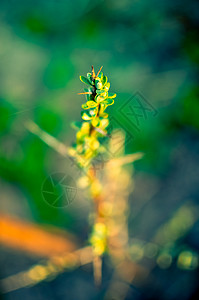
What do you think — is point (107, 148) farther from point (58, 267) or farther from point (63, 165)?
point (63, 165)

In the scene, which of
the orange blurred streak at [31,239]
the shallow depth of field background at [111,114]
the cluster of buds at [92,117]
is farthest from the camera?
the orange blurred streak at [31,239]

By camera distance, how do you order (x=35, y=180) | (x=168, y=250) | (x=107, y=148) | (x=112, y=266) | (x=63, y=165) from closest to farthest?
(x=107, y=148) < (x=168, y=250) < (x=112, y=266) < (x=35, y=180) < (x=63, y=165)

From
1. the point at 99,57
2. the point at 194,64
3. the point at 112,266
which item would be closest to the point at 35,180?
Answer: the point at 112,266

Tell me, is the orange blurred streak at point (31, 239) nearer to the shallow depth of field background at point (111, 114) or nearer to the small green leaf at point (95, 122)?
the shallow depth of field background at point (111, 114)

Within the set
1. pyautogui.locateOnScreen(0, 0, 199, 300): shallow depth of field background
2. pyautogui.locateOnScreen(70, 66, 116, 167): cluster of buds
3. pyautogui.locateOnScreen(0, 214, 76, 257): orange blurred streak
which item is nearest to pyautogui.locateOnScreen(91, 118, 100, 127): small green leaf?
pyautogui.locateOnScreen(70, 66, 116, 167): cluster of buds

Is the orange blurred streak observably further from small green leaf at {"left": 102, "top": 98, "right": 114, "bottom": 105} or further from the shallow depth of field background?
small green leaf at {"left": 102, "top": 98, "right": 114, "bottom": 105}

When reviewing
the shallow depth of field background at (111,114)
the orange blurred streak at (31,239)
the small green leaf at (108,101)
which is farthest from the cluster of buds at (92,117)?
the orange blurred streak at (31,239)

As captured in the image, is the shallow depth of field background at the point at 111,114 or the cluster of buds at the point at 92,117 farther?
the shallow depth of field background at the point at 111,114
